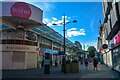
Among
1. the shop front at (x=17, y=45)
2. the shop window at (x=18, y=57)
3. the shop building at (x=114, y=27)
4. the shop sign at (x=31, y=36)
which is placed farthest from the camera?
the shop sign at (x=31, y=36)

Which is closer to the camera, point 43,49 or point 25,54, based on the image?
point 25,54

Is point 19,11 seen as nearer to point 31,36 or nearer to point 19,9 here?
point 19,9

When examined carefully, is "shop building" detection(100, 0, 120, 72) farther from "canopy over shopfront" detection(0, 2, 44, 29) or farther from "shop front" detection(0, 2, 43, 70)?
"shop front" detection(0, 2, 43, 70)

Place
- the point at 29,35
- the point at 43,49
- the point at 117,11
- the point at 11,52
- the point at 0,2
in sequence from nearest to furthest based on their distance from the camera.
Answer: the point at 117,11 → the point at 0,2 → the point at 11,52 → the point at 29,35 → the point at 43,49

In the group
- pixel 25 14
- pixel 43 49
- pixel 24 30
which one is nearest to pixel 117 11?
pixel 25 14

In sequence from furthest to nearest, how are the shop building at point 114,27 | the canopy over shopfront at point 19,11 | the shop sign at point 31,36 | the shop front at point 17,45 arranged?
the shop sign at point 31,36
the shop front at point 17,45
the canopy over shopfront at point 19,11
the shop building at point 114,27

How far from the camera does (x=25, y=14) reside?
2389 cm

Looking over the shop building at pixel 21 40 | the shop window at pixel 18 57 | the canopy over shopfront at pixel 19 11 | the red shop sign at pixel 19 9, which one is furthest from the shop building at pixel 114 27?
the shop window at pixel 18 57

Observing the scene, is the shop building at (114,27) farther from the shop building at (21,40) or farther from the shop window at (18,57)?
the shop window at (18,57)

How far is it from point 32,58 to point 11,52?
15.2 feet

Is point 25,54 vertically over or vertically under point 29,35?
under

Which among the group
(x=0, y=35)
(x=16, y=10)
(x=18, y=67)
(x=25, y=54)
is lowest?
(x=18, y=67)

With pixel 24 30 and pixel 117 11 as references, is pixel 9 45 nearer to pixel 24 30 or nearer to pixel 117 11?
pixel 24 30

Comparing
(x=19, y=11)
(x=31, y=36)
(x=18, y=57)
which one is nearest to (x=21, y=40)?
(x=18, y=57)
